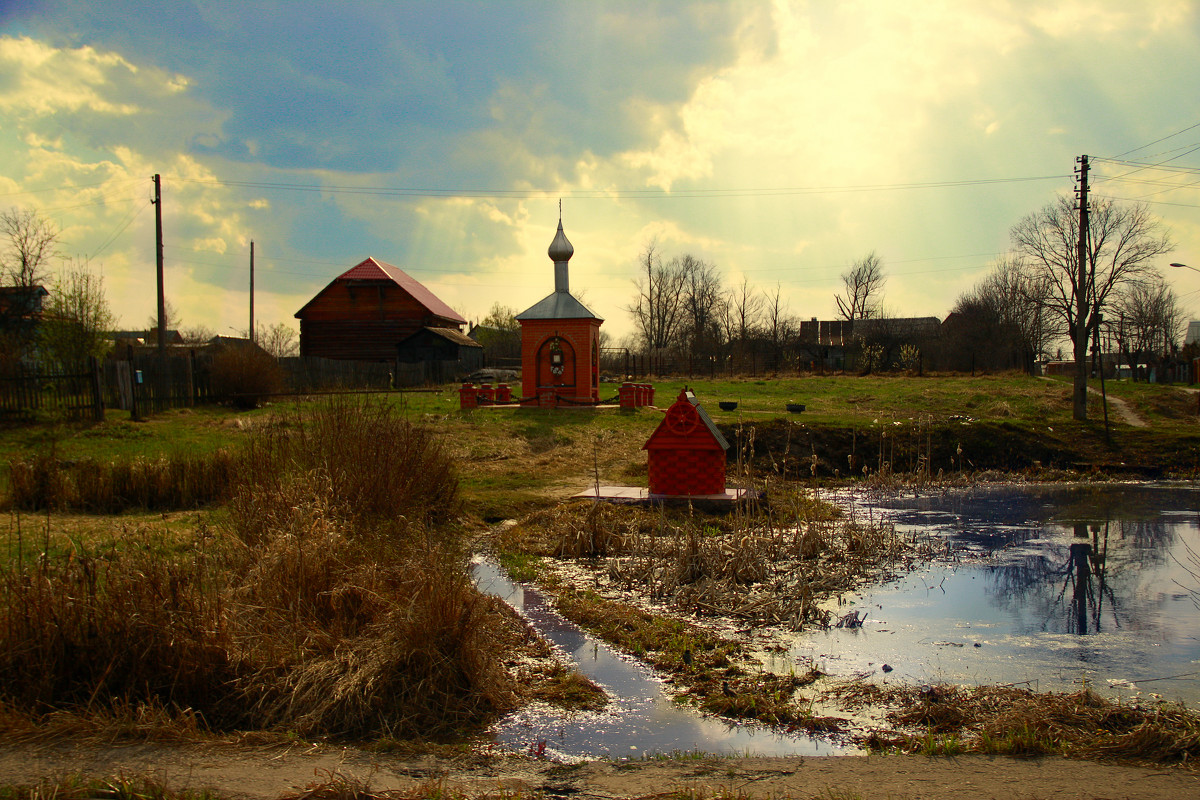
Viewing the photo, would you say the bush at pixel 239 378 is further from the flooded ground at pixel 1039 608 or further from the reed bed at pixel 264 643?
the reed bed at pixel 264 643

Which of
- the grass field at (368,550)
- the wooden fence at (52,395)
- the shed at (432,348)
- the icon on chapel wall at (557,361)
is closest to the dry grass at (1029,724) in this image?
the grass field at (368,550)

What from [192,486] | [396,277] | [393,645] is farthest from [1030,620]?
[396,277]

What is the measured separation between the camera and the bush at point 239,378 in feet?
82.2

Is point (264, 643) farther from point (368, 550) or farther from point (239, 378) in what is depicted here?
point (239, 378)

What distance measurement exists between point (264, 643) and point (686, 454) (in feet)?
26.0

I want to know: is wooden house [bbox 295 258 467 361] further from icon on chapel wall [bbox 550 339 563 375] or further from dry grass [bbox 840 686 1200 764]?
dry grass [bbox 840 686 1200 764]

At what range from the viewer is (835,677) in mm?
6102

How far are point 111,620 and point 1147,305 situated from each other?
83.8 meters

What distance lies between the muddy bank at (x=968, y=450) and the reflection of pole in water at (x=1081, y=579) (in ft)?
22.1

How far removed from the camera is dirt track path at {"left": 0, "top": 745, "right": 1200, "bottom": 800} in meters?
4.12

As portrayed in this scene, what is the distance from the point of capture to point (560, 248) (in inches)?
1111

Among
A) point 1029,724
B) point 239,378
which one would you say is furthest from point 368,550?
point 239,378

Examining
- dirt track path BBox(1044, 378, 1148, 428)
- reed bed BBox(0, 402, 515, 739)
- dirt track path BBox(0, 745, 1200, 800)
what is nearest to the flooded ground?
dirt track path BBox(0, 745, 1200, 800)

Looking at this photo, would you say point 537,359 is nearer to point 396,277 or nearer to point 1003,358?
point 396,277
